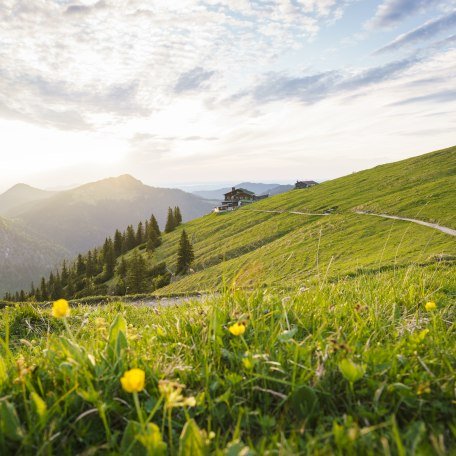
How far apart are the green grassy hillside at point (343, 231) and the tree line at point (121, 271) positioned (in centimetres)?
446

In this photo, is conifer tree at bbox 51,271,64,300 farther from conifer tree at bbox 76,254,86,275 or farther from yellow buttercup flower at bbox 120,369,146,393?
yellow buttercup flower at bbox 120,369,146,393

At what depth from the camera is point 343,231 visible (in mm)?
50906

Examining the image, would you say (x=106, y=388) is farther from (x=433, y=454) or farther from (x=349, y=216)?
(x=349, y=216)

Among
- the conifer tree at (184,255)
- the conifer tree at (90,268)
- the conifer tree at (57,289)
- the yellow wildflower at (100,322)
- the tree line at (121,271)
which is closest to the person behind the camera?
the yellow wildflower at (100,322)

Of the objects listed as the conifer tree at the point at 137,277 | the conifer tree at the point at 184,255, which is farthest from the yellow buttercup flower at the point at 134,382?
the conifer tree at the point at 137,277

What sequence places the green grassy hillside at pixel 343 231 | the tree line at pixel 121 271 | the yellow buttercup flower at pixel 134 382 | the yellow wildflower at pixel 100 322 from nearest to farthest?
the yellow buttercup flower at pixel 134 382 < the yellow wildflower at pixel 100 322 < the green grassy hillside at pixel 343 231 < the tree line at pixel 121 271

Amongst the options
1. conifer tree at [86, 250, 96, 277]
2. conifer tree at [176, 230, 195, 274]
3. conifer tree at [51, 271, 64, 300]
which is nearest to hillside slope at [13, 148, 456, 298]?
conifer tree at [86, 250, 96, 277]

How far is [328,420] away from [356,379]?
325mm

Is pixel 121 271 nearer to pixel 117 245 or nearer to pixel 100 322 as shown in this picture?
pixel 117 245

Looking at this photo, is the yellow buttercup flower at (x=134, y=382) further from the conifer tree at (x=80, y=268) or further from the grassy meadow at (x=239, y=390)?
the conifer tree at (x=80, y=268)

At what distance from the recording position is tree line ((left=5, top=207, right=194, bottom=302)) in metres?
75.0

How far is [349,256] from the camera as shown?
37.3 metres

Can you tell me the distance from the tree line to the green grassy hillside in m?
4.46

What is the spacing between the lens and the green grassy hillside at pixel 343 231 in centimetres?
3181
